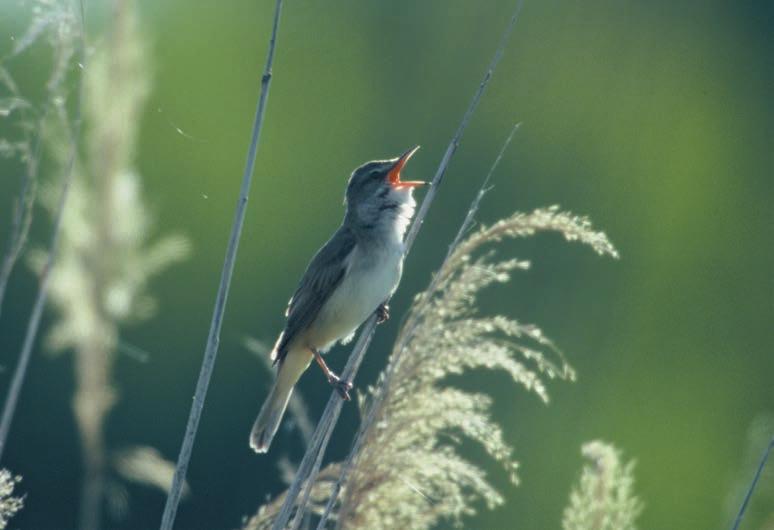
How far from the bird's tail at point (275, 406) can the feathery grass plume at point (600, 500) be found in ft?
4.22

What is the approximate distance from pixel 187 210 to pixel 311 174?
167cm

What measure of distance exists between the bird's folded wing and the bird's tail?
0.07 metres

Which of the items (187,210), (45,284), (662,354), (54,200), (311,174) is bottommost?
(45,284)

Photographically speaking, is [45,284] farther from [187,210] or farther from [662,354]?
[662,354]

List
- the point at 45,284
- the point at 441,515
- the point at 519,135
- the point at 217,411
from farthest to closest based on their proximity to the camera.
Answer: the point at 519,135 → the point at 217,411 → the point at 45,284 → the point at 441,515

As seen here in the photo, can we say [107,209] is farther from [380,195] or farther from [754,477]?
[754,477]

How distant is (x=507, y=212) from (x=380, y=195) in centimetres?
530

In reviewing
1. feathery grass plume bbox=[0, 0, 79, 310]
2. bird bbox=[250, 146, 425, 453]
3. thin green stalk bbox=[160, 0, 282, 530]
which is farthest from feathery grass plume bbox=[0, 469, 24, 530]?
bird bbox=[250, 146, 425, 453]

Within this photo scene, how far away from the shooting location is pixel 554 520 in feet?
24.8

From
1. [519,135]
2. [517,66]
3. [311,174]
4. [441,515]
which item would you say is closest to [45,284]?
[441,515]

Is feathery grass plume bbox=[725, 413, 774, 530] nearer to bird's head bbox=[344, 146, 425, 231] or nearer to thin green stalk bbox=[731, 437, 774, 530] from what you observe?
thin green stalk bbox=[731, 437, 774, 530]

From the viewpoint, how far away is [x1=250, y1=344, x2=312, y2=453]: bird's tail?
394 cm

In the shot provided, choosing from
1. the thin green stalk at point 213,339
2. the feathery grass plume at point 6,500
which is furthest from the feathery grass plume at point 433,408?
the feathery grass plume at point 6,500

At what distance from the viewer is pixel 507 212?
9609 mm
